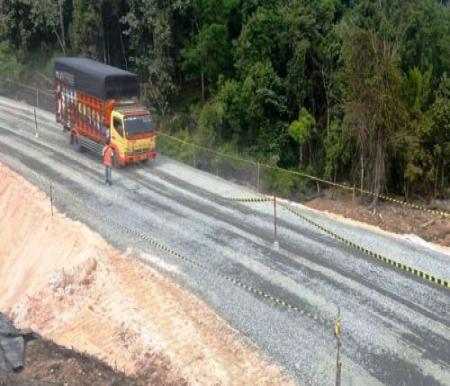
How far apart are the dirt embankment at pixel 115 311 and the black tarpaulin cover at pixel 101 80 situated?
5.83 m

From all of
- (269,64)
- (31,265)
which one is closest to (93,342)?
(31,265)

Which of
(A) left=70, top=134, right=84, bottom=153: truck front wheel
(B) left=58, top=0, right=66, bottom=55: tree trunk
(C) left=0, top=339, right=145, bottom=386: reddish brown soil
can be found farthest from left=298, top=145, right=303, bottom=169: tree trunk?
(B) left=58, top=0, right=66, bottom=55: tree trunk

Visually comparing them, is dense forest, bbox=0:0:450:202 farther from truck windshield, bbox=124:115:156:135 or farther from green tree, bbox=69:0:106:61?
truck windshield, bbox=124:115:156:135

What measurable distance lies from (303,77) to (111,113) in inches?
354

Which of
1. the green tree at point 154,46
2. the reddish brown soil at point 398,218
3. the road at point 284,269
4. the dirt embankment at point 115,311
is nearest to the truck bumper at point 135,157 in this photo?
the road at point 284,269

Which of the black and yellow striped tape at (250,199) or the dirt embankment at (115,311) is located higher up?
the black and yellow striped tape at (250,199)

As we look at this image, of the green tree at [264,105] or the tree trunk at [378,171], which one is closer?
the tree trunk at [378,171]

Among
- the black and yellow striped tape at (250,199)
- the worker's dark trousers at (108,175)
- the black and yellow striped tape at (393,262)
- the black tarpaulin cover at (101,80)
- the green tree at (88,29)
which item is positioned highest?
the green tree at (88,29)

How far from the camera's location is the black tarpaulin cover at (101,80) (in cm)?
2522

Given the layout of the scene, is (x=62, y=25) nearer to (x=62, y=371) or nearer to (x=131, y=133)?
(x=131, y=133)

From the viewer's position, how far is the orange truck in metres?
25.1

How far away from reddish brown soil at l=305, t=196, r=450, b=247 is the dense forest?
51.2 inches

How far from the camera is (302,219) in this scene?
67.5 ft

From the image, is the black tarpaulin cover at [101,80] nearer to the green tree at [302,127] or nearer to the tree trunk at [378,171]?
the green tree at [302,127]
